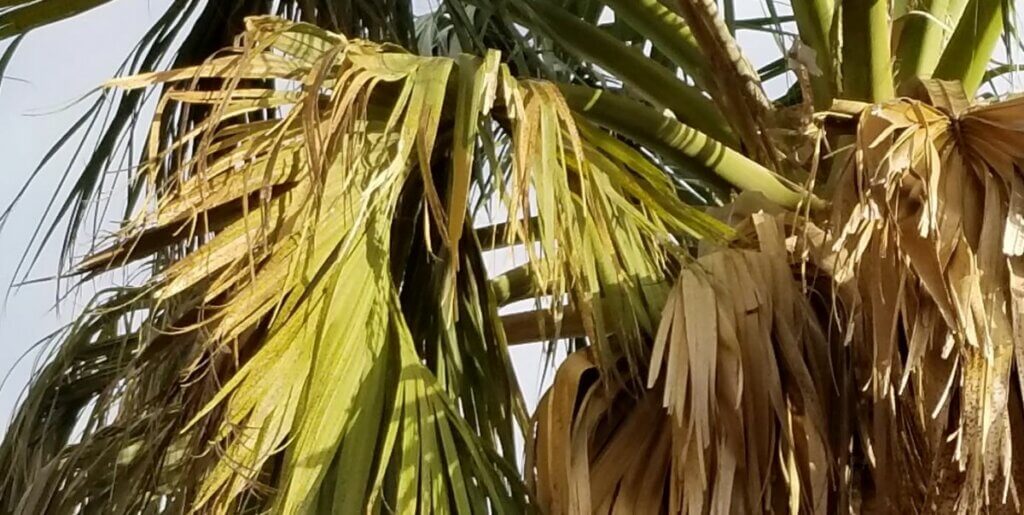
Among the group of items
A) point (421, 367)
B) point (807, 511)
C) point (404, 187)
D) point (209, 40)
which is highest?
point (209, 40)

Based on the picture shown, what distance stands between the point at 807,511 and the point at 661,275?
0.22 metres

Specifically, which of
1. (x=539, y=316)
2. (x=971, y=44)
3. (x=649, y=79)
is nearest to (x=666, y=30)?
(x=649, y=79)

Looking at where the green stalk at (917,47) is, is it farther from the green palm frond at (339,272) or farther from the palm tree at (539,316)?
the green palm frond at (339,272)

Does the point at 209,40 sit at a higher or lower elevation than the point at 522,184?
higher

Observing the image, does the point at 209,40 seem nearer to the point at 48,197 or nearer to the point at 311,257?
the point at 48,197

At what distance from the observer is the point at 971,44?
1172 millimetres

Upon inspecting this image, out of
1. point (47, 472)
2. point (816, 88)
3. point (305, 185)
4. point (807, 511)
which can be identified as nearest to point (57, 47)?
point (47, 472)

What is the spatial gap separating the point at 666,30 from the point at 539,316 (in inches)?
19.5

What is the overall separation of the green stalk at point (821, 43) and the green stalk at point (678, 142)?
14 centimetres

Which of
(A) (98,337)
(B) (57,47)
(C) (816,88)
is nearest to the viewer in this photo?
(C) (816,88)

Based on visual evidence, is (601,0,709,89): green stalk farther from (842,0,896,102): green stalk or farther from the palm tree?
the palm tree

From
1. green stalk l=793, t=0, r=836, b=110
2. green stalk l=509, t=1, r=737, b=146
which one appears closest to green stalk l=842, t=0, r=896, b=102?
green stalk l=793, t=0, r=836, b=110

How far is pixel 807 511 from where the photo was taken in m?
0.85

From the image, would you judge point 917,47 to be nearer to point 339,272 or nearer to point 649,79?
point 649,79
